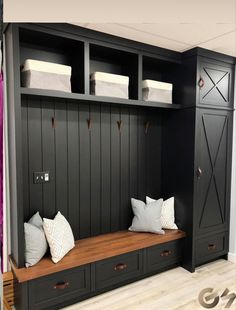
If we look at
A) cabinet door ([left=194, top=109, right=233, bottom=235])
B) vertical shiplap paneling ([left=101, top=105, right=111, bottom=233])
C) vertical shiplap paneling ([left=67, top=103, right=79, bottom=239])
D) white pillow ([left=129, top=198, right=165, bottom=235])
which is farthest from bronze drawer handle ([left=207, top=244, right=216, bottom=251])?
vertical shiplap paneling ([left=67, top=103, right=79, bottom=239])

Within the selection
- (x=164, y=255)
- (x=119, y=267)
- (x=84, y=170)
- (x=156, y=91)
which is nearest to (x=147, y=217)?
(x=164, y=255)

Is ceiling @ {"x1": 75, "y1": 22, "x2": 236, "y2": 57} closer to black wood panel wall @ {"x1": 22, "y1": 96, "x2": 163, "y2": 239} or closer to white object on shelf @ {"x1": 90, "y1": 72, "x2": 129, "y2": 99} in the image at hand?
white object on shelf @ {"x1": 90, "y1": 72, "x2": 129, "y2": 99}

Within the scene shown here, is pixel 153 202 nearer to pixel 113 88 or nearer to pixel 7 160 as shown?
pixel 113 88

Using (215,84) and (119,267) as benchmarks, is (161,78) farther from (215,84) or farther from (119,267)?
(119,267)

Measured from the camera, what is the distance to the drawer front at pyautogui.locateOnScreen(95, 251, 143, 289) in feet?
7.70

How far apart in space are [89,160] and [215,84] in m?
1.69

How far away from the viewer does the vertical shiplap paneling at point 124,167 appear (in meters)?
2.83

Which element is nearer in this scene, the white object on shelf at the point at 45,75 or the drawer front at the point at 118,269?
the white object on shelf at the point at 45,75

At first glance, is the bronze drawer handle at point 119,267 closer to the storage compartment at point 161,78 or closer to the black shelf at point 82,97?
the black shelf at point 82,97

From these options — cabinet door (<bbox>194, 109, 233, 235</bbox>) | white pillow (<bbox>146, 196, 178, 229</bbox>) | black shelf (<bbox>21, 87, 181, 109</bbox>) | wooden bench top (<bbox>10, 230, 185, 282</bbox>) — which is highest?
black shelf (<bbox>21, 87, 181, 109</bbox>)

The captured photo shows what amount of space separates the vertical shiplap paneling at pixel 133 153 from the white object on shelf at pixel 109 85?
41 cm

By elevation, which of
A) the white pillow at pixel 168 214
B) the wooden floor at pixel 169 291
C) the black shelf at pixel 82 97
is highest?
the black shelf at pixel 82 97

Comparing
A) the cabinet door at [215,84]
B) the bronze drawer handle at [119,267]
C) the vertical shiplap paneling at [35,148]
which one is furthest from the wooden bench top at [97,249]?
the cabinet door at [215,84]

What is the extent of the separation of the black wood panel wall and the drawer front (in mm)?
423
